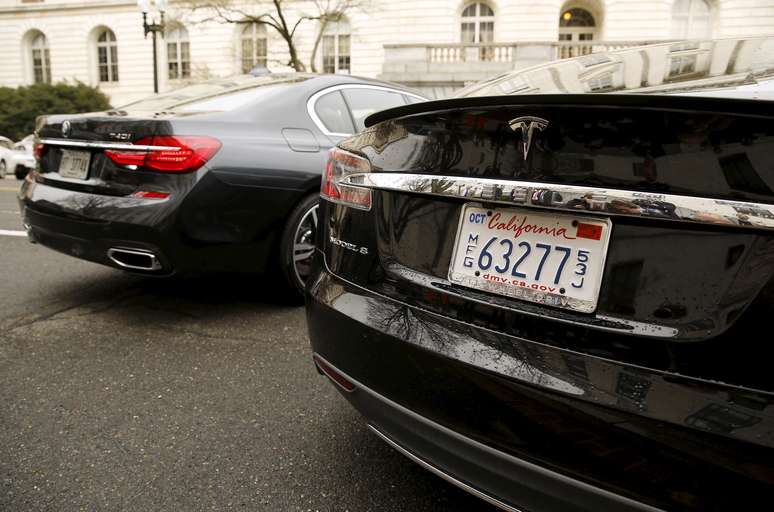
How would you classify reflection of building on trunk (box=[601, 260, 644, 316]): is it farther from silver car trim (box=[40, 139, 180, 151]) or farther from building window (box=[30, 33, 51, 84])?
building window (box=[30, 33, 51, 84])

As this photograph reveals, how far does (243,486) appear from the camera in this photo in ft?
5.52

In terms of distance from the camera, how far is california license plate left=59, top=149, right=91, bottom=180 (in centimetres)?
283

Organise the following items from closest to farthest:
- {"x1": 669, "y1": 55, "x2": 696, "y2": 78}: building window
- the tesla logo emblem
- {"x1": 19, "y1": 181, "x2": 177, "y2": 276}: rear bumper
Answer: the tesla logo emblem, {"x1": 669, "y1": 55, "x2": 696, "y2": 78}: building window, {"x1": 19, "y1": 181, "x2": 177, "y2": 276}: rear bumper

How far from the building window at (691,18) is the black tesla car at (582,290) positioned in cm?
2916

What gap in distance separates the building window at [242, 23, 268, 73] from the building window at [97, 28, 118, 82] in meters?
9.19

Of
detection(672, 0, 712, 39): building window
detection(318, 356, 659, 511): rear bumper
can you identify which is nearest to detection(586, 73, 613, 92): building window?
detection(318, 356, 659, 511): rear bumper

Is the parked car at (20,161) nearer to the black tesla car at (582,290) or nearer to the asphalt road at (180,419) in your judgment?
the asphalt road at (180,419)

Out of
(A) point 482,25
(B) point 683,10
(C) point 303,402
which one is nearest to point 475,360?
(C) point 303,402

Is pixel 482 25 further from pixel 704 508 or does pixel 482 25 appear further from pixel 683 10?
pixel 704 508

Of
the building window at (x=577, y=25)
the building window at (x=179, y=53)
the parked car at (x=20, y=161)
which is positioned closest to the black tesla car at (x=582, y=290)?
the parked car at (x=20, y=161)

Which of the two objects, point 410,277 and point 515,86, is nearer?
point 410,277

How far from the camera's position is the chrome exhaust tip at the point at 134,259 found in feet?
8.73

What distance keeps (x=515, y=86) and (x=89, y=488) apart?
1813mm

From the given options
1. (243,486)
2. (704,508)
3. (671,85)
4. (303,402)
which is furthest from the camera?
(303,402)
